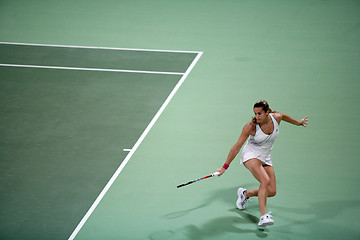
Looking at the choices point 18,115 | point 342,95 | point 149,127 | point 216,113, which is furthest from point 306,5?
point 18,115

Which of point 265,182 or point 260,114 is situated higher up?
point 260,114

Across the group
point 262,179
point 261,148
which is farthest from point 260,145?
point 262,179

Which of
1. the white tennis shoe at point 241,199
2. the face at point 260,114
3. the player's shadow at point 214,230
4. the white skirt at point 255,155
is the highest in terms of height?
the face at point 260,114

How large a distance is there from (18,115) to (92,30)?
537 cm

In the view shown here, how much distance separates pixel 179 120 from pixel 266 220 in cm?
422

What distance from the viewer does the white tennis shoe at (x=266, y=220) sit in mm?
7781

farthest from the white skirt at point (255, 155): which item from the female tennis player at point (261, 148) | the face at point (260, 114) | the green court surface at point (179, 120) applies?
the green court surface at point (179, 120)

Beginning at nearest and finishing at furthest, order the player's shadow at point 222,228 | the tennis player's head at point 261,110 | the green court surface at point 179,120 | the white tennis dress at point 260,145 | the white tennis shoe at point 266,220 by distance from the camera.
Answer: the white tennis shoe at point 266,220
the tennis player's head at point 261,110
the player's shadow at point 222,228
the white tennis dress at point 260,145
the green court surface at point 179,120

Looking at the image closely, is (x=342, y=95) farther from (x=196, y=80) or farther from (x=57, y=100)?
(x=57, y=100)

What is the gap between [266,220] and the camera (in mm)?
7797

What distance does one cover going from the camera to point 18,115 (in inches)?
465

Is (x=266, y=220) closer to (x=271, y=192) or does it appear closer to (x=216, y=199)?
(x=271, y=192)

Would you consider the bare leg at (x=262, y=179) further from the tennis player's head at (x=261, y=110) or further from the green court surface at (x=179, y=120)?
the tennis player's head at (x=261, y=110)

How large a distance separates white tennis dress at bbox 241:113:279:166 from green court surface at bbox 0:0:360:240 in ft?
2.91
